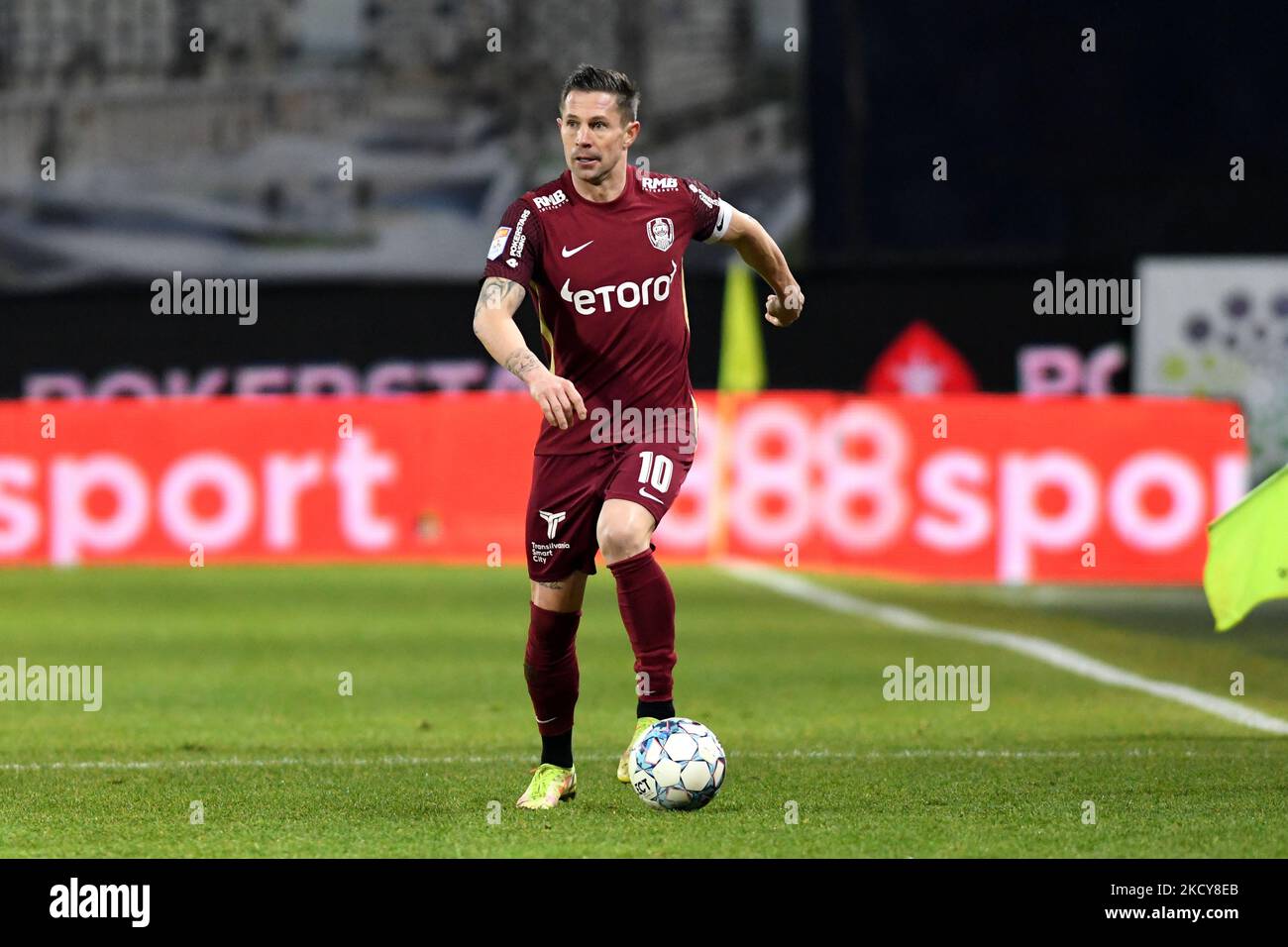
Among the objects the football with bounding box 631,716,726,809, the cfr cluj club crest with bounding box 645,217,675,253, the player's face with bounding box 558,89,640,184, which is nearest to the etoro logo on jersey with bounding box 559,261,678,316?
the cfr cluj club crest with bounding box 645,217,675,253

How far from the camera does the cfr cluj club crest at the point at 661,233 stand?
753 centimetres

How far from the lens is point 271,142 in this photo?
74.2 ft

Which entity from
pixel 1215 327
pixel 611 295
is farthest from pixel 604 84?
pixel 1215 327

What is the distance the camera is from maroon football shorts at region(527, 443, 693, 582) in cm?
739

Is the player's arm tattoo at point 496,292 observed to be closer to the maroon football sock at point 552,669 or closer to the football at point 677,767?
the maroon football sock at point 552,669

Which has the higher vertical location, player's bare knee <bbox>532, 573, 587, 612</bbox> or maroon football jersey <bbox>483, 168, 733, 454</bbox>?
maroon football jersey <bbox>483, 168, 733, 454</bbox>

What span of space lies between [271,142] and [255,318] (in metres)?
1.79

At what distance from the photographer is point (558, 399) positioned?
22.8 ft

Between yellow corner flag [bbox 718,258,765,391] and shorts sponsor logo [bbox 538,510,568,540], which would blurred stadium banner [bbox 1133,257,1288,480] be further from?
shorts sponsor logo [bbox 538,510,568,540]

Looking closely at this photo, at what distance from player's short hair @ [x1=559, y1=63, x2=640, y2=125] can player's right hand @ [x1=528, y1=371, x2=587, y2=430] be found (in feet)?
2.90

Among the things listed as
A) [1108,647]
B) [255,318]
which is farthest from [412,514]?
[1108,647]

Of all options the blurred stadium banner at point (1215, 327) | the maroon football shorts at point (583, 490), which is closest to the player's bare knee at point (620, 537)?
the maroon football shorts at point (583, 490)

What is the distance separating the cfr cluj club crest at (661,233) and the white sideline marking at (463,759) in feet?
6.70
